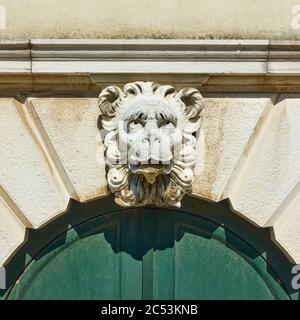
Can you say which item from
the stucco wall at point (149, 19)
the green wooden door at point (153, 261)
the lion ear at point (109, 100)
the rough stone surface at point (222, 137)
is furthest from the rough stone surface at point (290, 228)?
the lion ear at point (109, 100)

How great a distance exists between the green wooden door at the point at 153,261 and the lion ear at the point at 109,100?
519 mm

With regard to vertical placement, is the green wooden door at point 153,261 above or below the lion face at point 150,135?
below

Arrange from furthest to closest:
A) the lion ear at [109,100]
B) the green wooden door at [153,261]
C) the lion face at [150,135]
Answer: the green wooden door at [153,261], the lion ear at [109,100], the lion face at [150,135]

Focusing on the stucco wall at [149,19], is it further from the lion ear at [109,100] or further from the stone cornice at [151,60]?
the lion ear at [109,100]

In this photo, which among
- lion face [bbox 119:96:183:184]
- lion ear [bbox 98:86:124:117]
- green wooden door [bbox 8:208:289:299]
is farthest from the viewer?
green wooden door [bbox 8:208:289:299]

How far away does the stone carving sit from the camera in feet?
20.0

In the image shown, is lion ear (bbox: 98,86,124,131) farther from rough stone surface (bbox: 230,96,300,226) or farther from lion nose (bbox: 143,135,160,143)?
rough stone surface (bbox: 230,96,300,226)

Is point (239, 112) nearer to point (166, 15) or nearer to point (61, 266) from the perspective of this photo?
point (166, 15)

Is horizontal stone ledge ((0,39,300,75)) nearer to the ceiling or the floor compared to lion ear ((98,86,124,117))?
nearer to the ceiling

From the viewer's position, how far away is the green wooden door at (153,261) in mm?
6410

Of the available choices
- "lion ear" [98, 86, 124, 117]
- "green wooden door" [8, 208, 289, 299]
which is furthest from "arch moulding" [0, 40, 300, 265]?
"green wooden door" [8, 208, 289, 299]

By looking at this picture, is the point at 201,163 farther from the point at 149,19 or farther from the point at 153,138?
the point at 149,19

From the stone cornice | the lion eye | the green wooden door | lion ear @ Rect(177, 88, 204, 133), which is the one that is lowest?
the green wooden door

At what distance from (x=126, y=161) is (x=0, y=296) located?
0.92m
